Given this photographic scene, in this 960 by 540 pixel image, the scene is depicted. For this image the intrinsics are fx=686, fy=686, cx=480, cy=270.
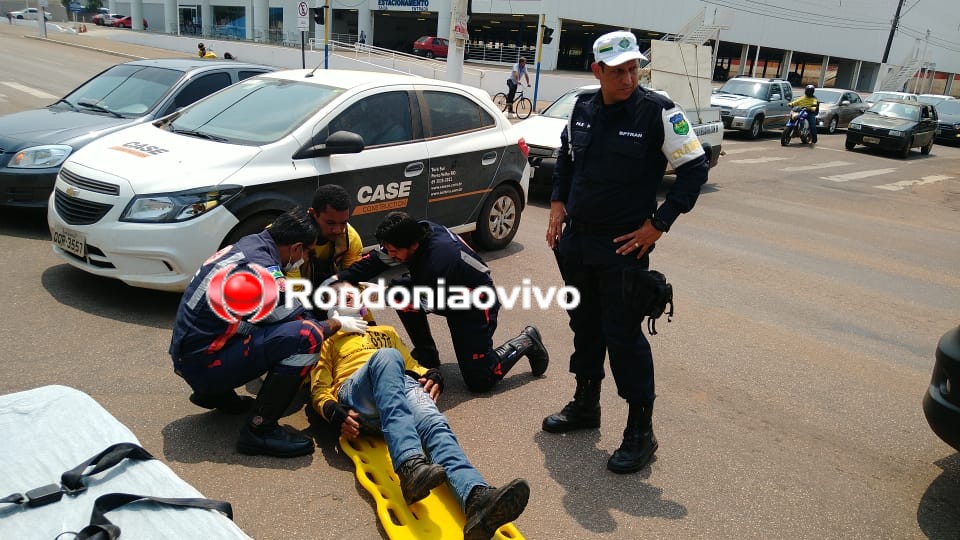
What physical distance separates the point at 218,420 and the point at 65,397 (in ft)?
3.73

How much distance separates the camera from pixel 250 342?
3.40 meters

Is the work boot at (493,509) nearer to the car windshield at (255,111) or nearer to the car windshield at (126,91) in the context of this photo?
the car windshield at (255,111)

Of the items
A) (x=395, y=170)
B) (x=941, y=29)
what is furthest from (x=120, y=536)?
(x=941, y=29)

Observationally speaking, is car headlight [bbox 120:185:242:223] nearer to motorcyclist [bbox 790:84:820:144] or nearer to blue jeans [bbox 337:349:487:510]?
blue jeans [bbox 337:349:487:510]

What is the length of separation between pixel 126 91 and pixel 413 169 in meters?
4.22

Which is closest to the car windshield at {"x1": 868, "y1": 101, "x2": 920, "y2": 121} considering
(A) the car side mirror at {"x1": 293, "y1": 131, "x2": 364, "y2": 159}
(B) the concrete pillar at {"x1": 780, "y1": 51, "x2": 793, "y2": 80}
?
(A) the car side mirror at {"x1": 293, "y1": 131, "x2": 364, "y2": 159}

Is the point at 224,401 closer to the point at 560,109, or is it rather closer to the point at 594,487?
the point at 594,487

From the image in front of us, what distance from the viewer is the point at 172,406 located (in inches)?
152

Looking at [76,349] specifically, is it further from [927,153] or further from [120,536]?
[927,153]

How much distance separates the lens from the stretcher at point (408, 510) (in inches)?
115

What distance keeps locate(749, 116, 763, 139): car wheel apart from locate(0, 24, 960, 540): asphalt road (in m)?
14.5

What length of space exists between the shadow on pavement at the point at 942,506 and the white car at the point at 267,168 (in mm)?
4233

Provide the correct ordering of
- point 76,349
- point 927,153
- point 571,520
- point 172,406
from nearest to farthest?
point 571,520
point 172,406
point 76,349
point 927,153

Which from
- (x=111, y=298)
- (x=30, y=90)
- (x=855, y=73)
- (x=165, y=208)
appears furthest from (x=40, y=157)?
(x=855, y=73)
